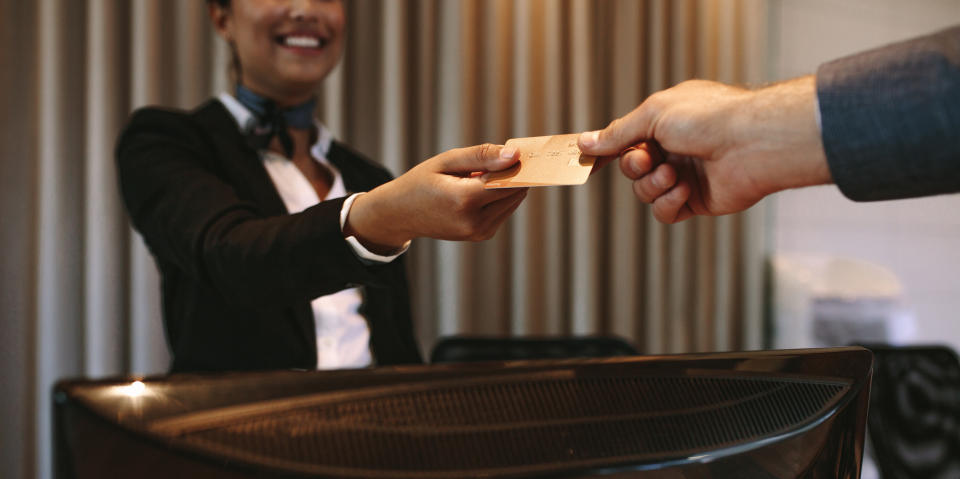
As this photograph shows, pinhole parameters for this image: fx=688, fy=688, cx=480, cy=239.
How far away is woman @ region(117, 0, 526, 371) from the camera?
73cm

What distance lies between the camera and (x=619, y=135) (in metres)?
0.69

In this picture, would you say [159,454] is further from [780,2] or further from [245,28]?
[780,2]

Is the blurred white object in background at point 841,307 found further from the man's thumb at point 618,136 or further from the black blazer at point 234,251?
the man's thumb at point 618,136

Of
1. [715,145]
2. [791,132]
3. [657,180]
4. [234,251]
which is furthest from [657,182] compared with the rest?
[234,251]

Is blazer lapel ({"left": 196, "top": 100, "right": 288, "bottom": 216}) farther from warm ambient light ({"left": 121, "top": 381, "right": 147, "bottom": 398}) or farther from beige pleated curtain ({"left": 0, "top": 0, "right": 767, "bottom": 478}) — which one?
warm ambient light ({"left": 121, "top": 381, "right": 147, "bottom": 398})

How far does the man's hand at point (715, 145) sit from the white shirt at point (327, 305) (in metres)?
0.67

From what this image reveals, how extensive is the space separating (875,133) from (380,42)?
1651mm

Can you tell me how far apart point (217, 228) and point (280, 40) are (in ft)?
1.89

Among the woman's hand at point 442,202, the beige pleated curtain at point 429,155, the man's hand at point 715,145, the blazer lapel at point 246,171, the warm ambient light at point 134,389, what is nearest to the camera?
the warm ambient light at point 134,389

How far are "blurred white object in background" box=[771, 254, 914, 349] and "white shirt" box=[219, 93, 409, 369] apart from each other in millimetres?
1795

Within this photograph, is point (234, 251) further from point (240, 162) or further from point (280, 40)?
point (280, 40)

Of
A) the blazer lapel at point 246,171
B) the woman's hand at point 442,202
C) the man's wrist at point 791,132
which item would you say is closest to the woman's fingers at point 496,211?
the woman's hand at point 442,202

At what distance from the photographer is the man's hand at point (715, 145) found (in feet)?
1.84

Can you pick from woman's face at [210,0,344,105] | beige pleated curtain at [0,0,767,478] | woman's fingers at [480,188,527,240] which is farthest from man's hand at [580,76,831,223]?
beige pleated curtain at [0,0,767,478]
